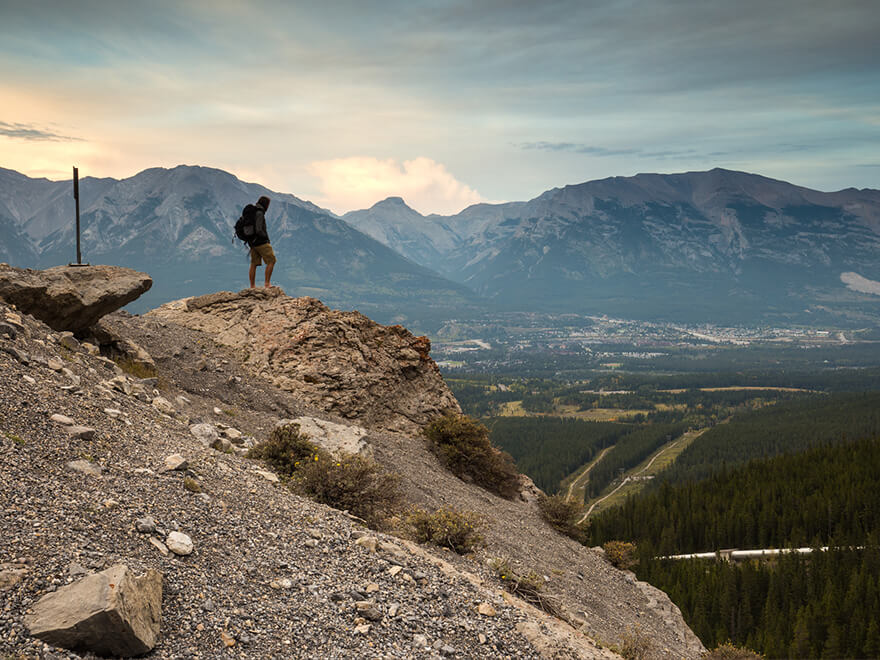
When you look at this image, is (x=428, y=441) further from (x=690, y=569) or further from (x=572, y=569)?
(x=690, y=569)

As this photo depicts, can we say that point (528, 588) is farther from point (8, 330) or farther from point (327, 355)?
point (327, 355)

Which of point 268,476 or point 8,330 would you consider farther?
point 8,330

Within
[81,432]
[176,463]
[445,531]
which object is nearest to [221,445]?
[176,463]

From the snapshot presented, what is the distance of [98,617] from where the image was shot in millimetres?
6152

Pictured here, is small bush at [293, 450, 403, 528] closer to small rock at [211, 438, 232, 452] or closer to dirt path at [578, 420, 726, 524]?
small rock at [211, 438, 232, 452]

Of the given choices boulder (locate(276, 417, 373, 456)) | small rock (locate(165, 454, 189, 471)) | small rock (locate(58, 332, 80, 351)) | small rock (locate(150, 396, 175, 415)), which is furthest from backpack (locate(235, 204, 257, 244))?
small rock (locate(165, 454, 189, 471))

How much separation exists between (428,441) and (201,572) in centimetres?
1722

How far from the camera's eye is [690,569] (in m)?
60.6

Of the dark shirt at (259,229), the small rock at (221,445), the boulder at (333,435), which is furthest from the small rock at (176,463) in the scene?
the dark shirt at (259,229)

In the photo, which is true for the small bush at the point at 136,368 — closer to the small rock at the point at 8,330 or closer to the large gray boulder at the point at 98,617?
the small rock at the point at 8,330

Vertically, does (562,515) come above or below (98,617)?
below

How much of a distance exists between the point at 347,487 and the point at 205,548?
15.3ft

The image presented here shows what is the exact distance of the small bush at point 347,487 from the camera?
506 inches

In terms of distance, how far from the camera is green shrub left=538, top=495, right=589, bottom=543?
2498 cm
